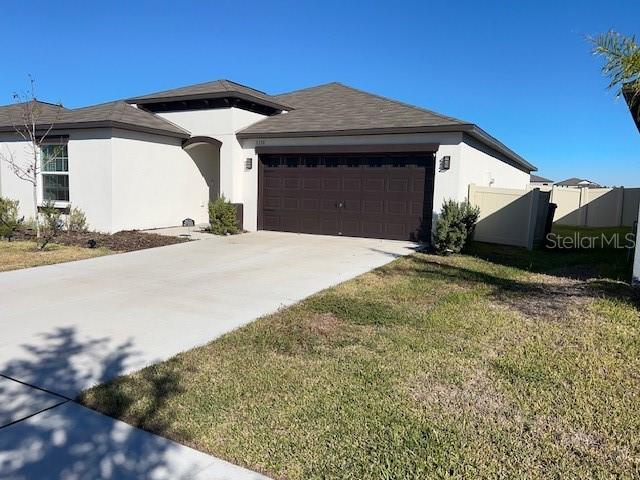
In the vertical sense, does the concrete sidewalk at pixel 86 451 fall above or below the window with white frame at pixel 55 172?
below

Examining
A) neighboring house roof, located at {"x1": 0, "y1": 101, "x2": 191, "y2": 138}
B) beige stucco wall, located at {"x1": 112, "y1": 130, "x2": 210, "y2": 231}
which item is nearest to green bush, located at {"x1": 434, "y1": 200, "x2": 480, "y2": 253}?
beige stucco wall, located at {"x1": 112, "y1": 130, "x2": 210, "y2": 231}

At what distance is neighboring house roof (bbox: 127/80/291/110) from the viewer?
47.7ft

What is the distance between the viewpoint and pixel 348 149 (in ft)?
44.2

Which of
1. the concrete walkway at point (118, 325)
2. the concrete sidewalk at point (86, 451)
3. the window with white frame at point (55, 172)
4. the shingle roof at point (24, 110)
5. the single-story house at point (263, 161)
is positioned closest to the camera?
the concrete sidewalk at point (86, 451)

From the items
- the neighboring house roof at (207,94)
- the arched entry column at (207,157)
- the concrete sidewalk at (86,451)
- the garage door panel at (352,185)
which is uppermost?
the neighboring house roof at (207,94)

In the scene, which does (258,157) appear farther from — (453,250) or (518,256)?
(518,256)

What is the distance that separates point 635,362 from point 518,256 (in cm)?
737

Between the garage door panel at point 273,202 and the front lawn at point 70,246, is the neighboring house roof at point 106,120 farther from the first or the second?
the garage door panel at point 273,202

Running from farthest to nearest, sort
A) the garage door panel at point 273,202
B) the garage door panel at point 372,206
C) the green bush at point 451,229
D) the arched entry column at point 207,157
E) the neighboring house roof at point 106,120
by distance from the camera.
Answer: the arched entry column at point 207,157
the garage door panel at point 273,202
the garage door panel at point 372,206
the neighboring house roof at point 106,120
the green bush at point 451,229

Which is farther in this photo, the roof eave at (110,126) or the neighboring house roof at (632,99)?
the roof eave at (110,126)

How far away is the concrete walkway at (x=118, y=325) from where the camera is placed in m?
2.96

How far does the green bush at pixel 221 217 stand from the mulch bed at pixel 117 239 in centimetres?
141

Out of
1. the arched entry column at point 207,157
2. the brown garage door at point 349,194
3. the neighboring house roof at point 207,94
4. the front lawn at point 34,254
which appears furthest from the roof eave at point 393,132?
the front lawn at point 34,254

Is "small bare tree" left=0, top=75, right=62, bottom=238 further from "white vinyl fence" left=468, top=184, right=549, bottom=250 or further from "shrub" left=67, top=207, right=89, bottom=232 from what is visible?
"white vinyl fence" left=468, top=184, right=549, bottom=250
